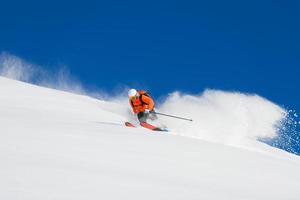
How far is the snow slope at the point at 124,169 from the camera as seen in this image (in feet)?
15.4

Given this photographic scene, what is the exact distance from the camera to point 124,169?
19.7ft

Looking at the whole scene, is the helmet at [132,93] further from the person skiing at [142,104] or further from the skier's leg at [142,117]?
the skier's leg at [142,117]

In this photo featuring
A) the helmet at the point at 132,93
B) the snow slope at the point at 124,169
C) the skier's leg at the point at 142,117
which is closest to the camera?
the snow slope at the point at 124,169

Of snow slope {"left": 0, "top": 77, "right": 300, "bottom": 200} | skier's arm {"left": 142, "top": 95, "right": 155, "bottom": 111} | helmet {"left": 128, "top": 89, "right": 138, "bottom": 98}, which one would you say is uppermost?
helmet {"left": 128, "top": 89, "right": 138, "bottom": 98}

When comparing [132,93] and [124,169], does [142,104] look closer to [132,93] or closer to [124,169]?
[132,93]

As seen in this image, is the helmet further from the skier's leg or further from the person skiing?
the skier's leg

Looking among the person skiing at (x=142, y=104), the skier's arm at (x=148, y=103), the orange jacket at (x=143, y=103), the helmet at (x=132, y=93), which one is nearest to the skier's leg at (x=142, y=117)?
the person skiing at (x=142, y=104)

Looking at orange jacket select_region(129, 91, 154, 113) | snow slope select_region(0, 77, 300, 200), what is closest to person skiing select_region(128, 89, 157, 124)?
orange jacket select_region(129, 91, 154, 113)

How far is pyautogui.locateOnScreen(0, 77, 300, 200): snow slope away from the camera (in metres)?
4.70

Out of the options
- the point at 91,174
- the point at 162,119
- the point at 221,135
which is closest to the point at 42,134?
the point at 91,174

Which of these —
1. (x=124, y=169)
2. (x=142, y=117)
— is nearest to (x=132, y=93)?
(x=142, y=117)

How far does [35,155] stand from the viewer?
597cm

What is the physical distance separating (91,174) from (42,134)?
276 cm

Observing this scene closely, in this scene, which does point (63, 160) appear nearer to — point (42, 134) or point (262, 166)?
point (42, 134)
